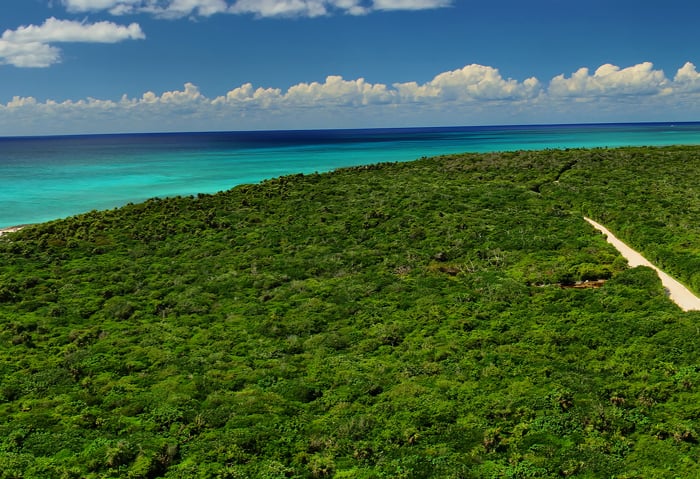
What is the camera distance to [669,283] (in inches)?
1162

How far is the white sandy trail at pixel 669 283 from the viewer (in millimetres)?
26656

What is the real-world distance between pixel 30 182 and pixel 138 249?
3071 inches

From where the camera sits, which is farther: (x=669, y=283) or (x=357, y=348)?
(x=669, y=283)

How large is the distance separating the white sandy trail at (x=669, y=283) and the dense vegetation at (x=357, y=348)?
85cm

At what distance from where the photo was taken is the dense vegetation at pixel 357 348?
54.3ft

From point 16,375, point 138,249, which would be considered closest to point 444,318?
point 16,375

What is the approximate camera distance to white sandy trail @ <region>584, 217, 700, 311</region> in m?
26.7

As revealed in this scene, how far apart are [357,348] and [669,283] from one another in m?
20.3

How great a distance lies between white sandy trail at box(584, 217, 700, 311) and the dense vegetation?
0.85 metres

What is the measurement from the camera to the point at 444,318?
26.8 metres

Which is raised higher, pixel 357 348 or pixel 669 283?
pixel 669 283

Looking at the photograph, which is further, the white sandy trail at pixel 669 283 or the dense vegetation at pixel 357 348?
the white sandy trail at pixel 669 283

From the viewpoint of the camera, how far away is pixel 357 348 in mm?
24453

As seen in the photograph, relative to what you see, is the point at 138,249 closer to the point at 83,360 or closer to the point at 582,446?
the point at 83,360
